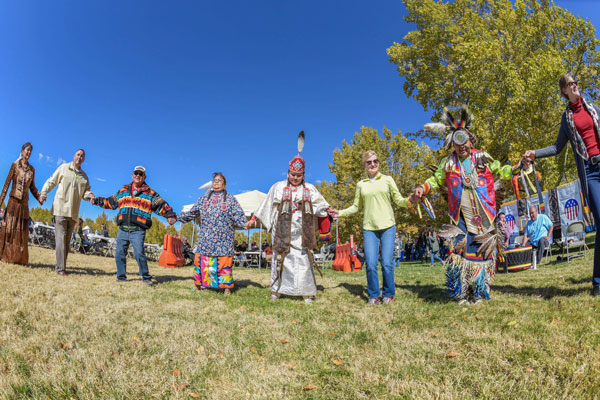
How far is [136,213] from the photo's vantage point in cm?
656

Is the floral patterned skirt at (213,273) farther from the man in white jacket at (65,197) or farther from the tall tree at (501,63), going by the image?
the tall tree at (501,63)

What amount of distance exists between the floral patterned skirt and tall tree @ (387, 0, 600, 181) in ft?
45.6

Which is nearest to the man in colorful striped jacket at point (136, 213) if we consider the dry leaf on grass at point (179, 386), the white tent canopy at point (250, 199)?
the dry leaf on grass at point (179, 386)

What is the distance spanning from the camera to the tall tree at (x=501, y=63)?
15195 mm

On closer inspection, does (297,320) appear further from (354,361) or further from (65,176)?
(65,176)

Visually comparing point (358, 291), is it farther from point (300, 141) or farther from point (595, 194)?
point (595, 194)

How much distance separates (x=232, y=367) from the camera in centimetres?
254

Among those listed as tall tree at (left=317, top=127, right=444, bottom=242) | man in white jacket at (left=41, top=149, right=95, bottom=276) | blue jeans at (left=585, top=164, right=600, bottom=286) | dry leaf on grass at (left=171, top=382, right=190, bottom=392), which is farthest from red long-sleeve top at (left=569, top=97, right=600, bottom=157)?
tall tree at (left=317, top=127, right=444, bottom=242)

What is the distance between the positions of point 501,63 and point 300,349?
17.1 meters

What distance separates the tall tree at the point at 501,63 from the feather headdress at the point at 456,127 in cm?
1210

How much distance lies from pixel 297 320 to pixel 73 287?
12.6 ft

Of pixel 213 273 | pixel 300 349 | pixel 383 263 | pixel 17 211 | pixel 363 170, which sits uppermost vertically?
pixel 363 170

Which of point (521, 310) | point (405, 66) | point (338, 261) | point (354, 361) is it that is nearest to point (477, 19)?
point (405, 66)

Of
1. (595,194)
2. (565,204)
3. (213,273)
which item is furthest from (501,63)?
(213,273)
